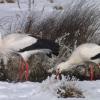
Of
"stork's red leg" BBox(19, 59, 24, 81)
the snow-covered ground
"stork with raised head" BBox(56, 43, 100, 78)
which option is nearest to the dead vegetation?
the snow-covered ground

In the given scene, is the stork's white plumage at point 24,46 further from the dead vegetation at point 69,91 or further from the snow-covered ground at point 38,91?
the dead vegetation at point 69,91

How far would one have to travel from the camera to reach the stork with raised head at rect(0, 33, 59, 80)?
9.19 m

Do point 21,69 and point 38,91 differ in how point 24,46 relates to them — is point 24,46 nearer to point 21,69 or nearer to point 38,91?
point 21,69

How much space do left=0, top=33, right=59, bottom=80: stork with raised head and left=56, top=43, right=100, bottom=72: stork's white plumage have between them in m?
0.45

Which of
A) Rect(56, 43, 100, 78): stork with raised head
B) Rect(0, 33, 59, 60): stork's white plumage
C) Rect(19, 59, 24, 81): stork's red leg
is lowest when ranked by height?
Rect(19, 59, 24, 81): stork's red leg

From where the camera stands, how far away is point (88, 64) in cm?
984

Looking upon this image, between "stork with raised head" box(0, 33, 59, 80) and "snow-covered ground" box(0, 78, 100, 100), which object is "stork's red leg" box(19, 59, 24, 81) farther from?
"snow-covered ground" box(0, 78, 100, 100)

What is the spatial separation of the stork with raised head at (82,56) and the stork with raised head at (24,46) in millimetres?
422

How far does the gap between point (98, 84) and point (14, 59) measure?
88.8 inches

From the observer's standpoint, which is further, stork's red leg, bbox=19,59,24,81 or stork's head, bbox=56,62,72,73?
stork's head, bbox=56,62,72,73

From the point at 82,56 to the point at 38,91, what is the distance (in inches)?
105

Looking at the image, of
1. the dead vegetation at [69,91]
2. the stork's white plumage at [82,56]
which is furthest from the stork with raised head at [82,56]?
the dead vegetation at [69,91]

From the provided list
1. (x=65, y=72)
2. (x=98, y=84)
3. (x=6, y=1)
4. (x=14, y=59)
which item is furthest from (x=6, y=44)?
(x=6, y=1)

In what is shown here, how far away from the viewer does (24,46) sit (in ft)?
30.8
